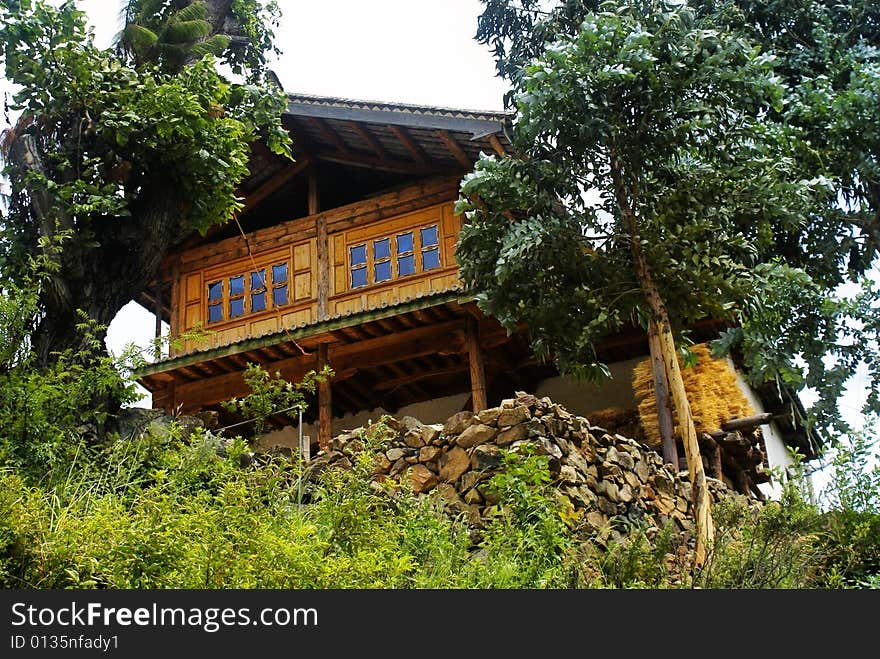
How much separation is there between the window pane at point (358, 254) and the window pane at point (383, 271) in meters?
0.33

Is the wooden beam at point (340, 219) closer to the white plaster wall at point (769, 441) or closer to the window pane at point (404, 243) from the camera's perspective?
the window pane at point (404, 243)

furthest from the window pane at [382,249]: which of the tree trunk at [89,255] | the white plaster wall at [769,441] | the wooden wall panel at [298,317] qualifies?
the tree trunk at [89,255]

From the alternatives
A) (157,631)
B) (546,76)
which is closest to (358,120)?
(546,76)

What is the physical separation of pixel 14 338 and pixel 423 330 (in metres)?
7.23

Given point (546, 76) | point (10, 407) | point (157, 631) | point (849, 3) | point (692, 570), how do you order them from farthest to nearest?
point (849, 3) < point (546, 76) < point (10, 407) < point (692, 570) < point (157, 631)

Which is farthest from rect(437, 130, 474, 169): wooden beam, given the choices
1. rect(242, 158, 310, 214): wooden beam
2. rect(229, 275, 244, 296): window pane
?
rect(229, 275, 244, 296): window pane

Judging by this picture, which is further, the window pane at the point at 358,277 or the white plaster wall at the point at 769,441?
the window pane at the point at 358,277

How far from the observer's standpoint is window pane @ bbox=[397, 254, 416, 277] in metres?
15.6

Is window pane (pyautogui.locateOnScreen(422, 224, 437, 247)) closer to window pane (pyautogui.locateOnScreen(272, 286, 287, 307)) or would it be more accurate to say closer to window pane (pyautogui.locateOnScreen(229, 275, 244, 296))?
window pane (pyautogui.locateOnScreen(272, 286, 287, 307))

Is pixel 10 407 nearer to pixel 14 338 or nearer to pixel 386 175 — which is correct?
pixel 14 338

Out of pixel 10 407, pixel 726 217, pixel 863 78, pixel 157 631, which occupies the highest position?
pixel 863 78

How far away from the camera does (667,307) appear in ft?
31.6

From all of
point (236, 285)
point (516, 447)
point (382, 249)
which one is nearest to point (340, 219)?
point (382, 249)

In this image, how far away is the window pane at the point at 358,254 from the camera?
16141 millimetres
